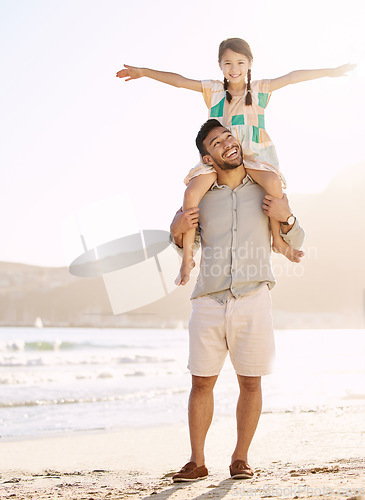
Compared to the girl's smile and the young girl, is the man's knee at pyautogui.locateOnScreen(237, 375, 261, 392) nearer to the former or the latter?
the young girl

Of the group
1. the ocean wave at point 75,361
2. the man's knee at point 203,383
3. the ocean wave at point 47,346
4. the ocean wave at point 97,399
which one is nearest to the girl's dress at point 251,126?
the man's knee at point 203,383

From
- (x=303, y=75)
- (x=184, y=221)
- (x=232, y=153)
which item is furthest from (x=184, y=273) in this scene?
(x=303, y=75)

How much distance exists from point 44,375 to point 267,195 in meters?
11.2

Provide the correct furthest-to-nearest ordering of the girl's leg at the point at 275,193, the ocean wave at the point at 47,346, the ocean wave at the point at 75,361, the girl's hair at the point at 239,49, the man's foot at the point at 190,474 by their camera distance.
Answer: the ocean wave at the point at 47,346 → the ocean wave at the point at 75,361 → the girl's hair at the point at 239,49 → the girl's leg at the point at 275,193 → the man's foot at the point at 190,474

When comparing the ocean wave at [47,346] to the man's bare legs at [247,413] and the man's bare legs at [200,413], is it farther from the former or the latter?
the man's bare legs at [247,413]

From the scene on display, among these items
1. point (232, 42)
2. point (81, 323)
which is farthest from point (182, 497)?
point (81, 323)

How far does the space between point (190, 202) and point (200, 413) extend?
4.05ft

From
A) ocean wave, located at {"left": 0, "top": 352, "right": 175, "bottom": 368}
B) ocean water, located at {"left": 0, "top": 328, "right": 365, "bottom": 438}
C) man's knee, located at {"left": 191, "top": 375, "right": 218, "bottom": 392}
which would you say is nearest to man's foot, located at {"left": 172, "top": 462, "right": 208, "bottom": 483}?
man's knee, located at {"left": 191, "top": 375, "right": 218, "bottom": 392}

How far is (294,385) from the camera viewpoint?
10398 mm

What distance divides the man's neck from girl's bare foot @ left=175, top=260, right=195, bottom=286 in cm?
53

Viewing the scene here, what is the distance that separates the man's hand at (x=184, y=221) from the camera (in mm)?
3537

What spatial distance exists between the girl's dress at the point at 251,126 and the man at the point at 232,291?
0.31 ft

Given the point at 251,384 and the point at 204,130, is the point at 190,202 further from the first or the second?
the point at 251,384

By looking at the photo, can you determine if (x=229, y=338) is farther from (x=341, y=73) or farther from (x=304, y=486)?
(x=341, y=73)
